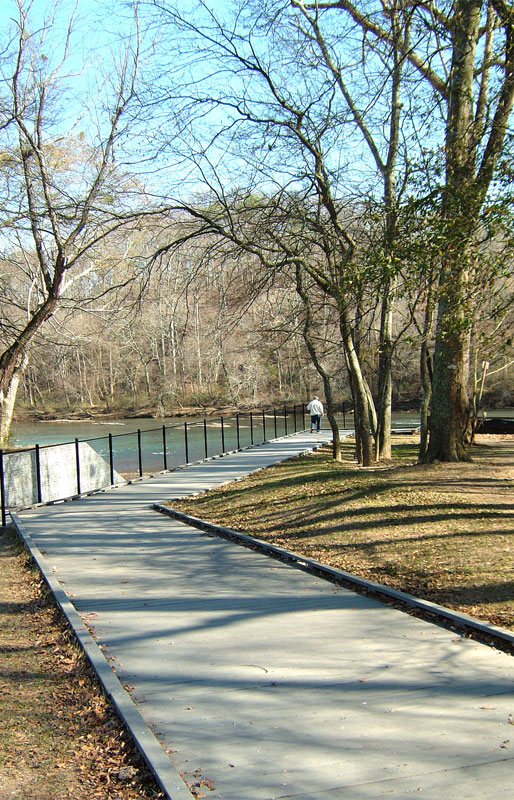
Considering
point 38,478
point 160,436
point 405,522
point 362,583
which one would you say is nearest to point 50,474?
point 38,478

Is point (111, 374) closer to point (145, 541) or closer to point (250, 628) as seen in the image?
point (145, 541)

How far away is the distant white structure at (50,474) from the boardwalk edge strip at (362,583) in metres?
5.29

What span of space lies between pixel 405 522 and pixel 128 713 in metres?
6.29

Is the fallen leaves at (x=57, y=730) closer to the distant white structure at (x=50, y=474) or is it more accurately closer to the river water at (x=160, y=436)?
the distant white structure at (x=50, y=474)

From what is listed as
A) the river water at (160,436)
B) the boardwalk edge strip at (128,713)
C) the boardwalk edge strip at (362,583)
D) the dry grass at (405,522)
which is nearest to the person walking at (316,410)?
the river water at (160,436)

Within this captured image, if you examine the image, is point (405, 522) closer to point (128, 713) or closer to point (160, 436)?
point (128, 713)

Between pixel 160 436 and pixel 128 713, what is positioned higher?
pixel 160 436

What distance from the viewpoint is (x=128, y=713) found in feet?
15.0

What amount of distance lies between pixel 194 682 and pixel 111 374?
69.2 metres

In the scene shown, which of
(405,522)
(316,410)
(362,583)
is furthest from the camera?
(316,410)

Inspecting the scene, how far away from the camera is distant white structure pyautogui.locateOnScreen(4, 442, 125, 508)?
1662cm

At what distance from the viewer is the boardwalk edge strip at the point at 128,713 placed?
12.2 feet

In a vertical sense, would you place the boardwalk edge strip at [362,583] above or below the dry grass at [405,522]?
below

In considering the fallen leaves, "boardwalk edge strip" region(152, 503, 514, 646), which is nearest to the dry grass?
"boardwalk edge strip" region(152, 503, 514, 646)
